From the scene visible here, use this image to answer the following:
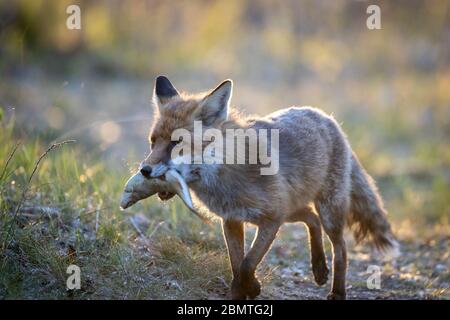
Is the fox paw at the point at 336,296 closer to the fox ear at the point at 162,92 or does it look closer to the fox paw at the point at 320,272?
the fox paw at the point at 320,272

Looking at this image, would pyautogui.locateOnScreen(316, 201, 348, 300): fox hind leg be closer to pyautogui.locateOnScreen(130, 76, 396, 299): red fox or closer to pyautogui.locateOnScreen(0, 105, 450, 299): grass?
pyautogui.locateOnScreen(130, 76, 396, 299): red fox

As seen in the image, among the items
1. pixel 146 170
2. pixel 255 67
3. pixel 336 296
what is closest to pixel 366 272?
pixel 336 296

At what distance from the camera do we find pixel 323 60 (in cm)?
1667

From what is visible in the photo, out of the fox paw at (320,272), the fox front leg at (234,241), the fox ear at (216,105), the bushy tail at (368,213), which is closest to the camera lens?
the fox ear at (216,105)

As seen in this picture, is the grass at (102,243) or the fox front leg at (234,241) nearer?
the grass at (102,243)

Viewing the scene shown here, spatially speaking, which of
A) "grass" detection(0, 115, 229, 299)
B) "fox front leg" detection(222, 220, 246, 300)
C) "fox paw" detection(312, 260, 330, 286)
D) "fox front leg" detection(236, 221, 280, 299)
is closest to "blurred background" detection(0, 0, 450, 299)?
"grass" detection(0, 115, 229, 299)

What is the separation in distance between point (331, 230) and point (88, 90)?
9186mm

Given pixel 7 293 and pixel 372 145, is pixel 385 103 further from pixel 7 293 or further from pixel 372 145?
pixel 7 293

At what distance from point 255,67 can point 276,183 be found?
435 inches

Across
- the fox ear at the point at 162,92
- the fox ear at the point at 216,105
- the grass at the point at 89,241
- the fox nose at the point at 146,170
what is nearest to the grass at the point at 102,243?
the grass at the point at 89,241

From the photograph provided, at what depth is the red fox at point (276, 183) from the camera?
17.6 feet

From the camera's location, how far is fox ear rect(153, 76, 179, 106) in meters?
5.81

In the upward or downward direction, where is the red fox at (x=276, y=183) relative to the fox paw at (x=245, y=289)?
upward
